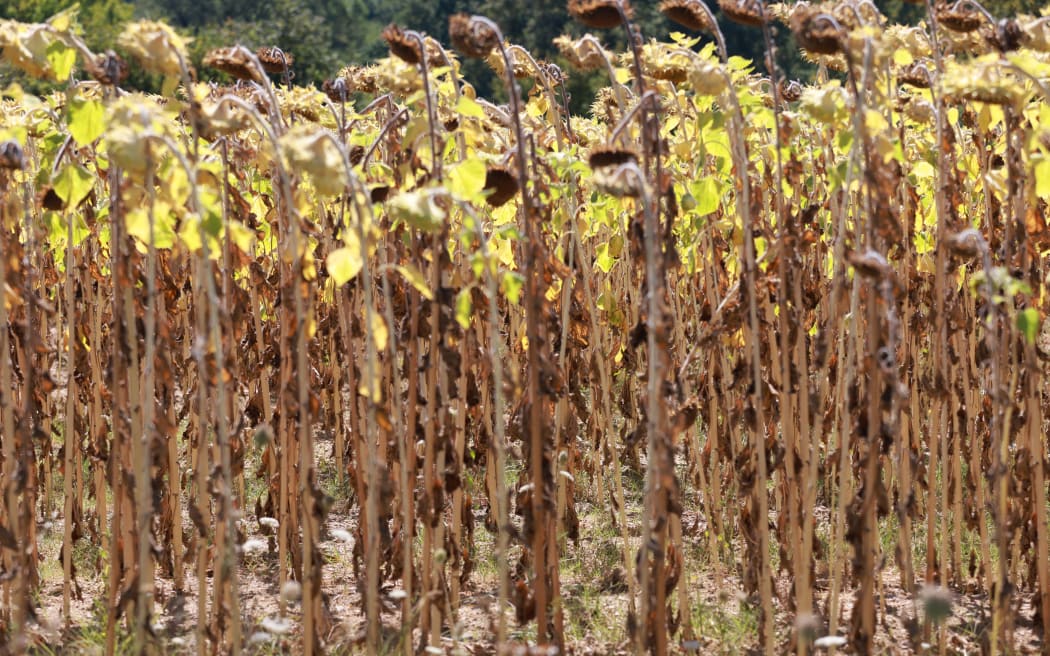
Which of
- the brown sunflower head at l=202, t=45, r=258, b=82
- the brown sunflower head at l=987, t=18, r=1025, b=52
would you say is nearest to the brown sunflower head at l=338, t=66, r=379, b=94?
the brown sunflower head at l=202, t=45, r=258, b=82

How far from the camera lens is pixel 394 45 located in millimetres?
2814

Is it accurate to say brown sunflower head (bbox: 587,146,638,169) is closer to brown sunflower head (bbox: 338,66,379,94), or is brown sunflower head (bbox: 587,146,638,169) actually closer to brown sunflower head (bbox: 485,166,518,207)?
brown sunflower head (bbox: 485,166,518,207)

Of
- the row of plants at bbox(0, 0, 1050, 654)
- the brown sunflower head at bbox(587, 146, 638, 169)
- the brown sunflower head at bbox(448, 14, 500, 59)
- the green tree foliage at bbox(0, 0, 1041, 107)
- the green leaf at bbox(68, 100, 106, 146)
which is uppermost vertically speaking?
the brown sunflower head at bbox(448, 14, 500, 59)

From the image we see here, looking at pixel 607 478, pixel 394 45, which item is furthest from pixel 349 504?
pixel 394 45

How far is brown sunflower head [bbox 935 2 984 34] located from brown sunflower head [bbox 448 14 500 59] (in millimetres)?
1162

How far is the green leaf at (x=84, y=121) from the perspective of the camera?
260 centimetres

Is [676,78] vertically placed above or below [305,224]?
above

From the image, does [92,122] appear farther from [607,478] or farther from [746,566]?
[607,478]

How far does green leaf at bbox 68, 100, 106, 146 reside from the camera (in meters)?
2.60

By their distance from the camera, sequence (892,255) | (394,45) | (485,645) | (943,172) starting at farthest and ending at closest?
(892,255), (485,645), (943,172), (394,45)

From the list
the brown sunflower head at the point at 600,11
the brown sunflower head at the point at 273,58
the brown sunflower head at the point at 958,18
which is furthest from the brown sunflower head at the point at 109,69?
the brown sunflower head at the point at 958,18

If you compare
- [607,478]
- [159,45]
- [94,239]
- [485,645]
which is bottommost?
[607,478]

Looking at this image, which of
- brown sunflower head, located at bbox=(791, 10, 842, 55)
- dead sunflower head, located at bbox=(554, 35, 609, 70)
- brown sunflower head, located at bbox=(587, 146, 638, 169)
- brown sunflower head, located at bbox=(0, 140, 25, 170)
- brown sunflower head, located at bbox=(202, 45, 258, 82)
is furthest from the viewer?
dead sunflower head, located at bbox=(554, 35, 609, 70)

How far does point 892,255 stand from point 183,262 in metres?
2.27
